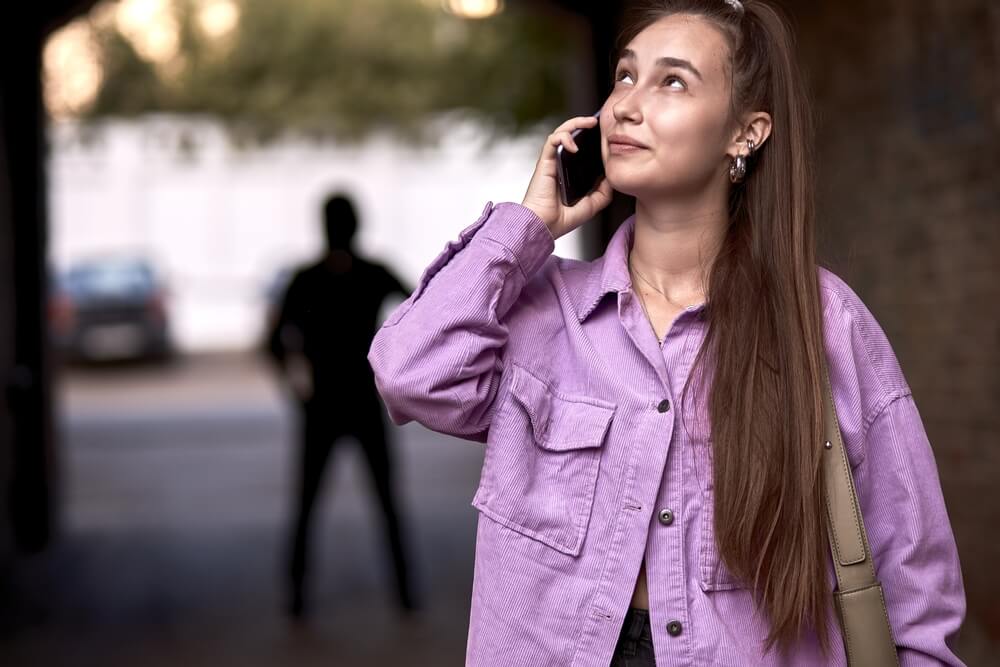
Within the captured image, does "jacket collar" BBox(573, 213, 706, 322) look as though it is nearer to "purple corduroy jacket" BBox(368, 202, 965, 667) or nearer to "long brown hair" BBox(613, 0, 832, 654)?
"purple corduroy jacket" BBox(368, 202, 965, 667)

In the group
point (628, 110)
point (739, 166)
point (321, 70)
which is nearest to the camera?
point (628, 110)

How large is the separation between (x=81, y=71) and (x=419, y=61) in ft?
47.6

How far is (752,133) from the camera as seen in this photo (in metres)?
2.30

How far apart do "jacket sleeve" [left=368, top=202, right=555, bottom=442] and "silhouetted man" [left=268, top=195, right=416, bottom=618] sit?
172 inches

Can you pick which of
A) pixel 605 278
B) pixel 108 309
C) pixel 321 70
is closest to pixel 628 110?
pixel 605 278

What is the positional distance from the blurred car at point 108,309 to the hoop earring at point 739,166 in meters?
21.1

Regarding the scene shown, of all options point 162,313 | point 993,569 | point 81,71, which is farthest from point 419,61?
point 993,569

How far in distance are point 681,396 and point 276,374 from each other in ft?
17.6

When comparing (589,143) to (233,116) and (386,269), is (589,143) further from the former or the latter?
(233,116)

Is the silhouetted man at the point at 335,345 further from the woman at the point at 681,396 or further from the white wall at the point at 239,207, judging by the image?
the white wall at the point at 239,207

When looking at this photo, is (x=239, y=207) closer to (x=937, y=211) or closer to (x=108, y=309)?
(x=108, y=309)

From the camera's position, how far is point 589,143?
240 centimetres

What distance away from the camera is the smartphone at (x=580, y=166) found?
2.35 m

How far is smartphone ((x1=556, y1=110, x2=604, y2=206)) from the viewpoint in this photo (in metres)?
2.35
